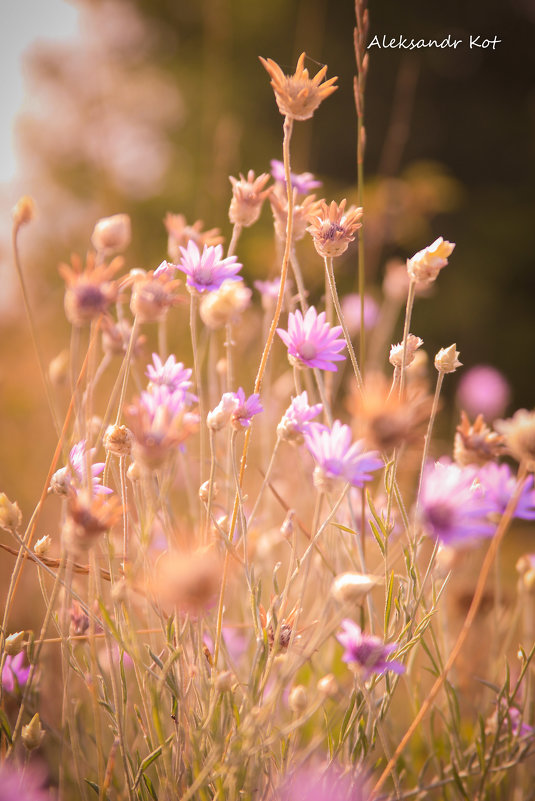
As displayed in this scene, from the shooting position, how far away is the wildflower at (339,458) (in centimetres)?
38

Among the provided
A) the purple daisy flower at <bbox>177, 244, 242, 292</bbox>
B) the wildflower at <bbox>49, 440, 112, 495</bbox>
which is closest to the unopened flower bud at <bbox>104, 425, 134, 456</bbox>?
the wildflower at <bbox>49, 440, 112, 495</bbox>

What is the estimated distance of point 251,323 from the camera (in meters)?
1.02

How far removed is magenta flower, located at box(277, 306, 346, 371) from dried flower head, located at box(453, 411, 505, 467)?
105 millimetres

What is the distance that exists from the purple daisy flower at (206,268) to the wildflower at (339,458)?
155 millimetres

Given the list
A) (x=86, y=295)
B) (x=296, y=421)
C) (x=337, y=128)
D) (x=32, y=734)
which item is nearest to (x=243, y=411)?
(x=296, y=421)

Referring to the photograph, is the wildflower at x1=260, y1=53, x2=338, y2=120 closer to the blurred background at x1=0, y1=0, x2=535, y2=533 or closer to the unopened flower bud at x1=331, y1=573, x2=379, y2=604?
the unopened flower bud at x1=331, y1=573, x2=379, y2=604

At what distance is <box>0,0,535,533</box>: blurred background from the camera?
2.79m

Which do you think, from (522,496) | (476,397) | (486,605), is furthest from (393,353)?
(476,397)

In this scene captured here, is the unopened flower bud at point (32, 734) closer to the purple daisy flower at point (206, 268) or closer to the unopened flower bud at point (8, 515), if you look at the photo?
the unopened flower bud at point (8, 515)

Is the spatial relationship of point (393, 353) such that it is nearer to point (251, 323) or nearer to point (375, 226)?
point (251, 323)

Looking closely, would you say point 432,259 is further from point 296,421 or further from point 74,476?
point 74,476

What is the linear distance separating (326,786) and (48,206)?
290 cm

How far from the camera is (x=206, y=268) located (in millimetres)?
483

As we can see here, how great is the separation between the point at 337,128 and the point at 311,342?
280cm
